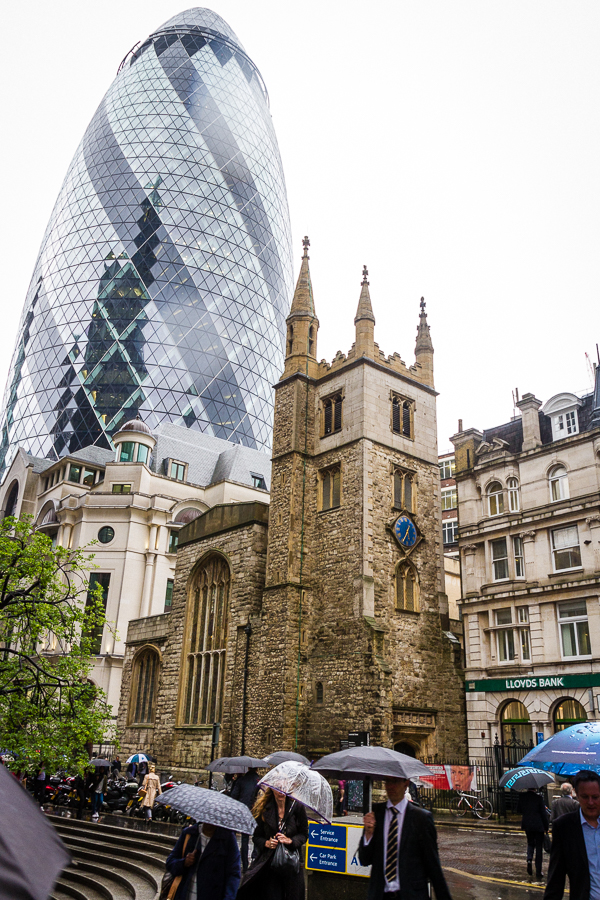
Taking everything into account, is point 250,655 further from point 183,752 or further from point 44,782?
point 44,782

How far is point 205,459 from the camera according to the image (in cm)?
5797

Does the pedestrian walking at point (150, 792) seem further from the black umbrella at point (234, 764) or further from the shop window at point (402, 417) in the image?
the shop window at point (402, 417)

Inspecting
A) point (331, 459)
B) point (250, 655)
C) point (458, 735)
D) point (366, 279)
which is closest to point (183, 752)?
point (250, 655)

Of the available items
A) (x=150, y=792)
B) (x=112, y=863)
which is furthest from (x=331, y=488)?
(x=112, y=863)

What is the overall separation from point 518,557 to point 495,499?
2.58 meters

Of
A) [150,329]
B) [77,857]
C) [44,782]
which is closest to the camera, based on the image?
[77,857]

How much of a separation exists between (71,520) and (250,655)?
24446mm

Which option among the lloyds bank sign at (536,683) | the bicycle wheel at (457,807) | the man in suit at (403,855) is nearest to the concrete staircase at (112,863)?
the man in suit at (403,855)

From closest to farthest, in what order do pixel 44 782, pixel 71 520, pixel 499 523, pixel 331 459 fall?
pixel 44 782 → pixel 499 523 → pixel 331 459 → pixel 71 520

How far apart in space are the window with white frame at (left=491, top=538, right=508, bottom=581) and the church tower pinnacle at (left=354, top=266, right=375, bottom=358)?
9.31 metres

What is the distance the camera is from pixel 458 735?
28.8m

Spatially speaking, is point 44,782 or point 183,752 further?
point 183,752

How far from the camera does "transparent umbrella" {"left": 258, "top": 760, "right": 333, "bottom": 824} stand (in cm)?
701

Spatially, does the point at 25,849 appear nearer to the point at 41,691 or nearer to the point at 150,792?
the point at 41,691
